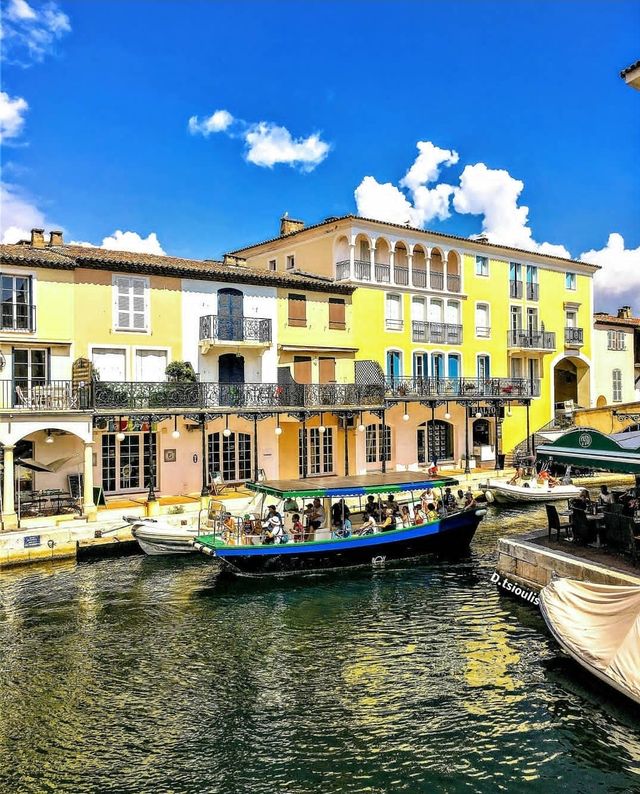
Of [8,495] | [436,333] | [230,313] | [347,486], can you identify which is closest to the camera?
[347,486]

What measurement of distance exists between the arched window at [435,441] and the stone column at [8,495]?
2198 cm

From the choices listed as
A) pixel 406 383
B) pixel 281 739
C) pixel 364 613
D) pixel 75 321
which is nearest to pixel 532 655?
pixel 364 613

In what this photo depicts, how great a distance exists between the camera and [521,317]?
43.2 metres

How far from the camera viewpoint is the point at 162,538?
2281cm

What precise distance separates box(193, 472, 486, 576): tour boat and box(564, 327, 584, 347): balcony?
25.5 meters

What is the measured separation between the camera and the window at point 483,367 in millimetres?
40625

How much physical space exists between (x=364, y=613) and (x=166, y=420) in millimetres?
14896

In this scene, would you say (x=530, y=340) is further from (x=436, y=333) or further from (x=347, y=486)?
(x=347, y=486)

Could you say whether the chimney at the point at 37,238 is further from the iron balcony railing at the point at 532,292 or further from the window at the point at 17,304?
the iron balcony railing at the point at 532,292

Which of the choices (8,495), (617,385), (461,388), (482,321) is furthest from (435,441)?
(8,495)

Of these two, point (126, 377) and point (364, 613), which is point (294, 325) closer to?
point (126, 377)

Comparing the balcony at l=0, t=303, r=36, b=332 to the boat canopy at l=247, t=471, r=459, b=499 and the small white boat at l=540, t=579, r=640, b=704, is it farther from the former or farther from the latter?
the small white boat at l=540, t=579, r=640, b=704

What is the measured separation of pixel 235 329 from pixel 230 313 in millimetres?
881

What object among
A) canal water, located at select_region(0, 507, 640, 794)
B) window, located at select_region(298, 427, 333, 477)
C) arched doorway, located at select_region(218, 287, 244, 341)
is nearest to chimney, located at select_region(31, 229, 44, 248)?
arched doorway, located at select_region(218, 287, 244, 341)
